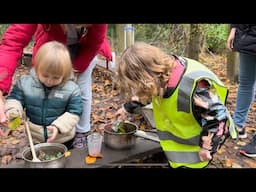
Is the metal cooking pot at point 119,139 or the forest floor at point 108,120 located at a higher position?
the metal cooking pot at point 119,139

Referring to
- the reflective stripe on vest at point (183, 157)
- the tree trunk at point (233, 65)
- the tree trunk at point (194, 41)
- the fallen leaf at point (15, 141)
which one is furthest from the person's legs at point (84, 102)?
the tree trunk at point (194, 41)

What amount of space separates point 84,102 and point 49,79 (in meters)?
0.47

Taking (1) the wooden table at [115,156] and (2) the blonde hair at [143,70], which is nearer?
(2) the blonde hair at [143,70]

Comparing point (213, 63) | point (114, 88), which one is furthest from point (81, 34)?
point (213, 63)

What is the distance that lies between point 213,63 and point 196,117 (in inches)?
177

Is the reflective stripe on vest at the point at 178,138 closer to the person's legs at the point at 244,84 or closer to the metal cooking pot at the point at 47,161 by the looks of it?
the metal cooking pot at the point at 47,161

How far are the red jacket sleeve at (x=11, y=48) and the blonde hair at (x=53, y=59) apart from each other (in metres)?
0.13

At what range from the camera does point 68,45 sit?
7.75 ft

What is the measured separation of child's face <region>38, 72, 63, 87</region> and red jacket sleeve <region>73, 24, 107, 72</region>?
26 cm

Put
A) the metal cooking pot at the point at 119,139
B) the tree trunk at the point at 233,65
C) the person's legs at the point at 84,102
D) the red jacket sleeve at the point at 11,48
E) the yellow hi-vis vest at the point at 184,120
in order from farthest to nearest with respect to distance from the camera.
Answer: the tree trunk at the point at 233,65, the person's legs at the point at 84,102, the metal cooking pot at the point at 119,139, the red jacket sleeve at the point at 11,48, the yellow hi-vis vest at the point at 184,120

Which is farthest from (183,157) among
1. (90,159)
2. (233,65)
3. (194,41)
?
(194,41)

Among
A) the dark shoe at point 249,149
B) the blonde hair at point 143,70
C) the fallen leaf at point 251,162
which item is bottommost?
the fallen leaf at point 251,162

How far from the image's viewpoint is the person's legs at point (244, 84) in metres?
2.76

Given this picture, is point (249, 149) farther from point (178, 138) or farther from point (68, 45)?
point (68, 45)
